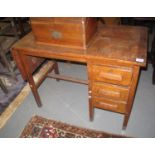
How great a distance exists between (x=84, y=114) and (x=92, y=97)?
0.49 m

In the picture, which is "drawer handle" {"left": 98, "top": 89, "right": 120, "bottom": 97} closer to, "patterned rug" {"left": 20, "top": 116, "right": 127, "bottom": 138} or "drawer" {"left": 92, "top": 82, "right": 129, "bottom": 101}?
"drawer" {"left": 92, "top": 82, "right": 129, "bottom": 101}

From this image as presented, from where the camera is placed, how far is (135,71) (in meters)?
1.09

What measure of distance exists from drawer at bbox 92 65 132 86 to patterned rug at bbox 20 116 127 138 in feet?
2.33

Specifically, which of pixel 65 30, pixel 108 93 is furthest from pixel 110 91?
pixel 65 30

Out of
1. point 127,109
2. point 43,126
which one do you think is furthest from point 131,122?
point 43,126

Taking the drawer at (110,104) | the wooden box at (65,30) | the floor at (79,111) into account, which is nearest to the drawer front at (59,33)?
the wooden box at (65,30)

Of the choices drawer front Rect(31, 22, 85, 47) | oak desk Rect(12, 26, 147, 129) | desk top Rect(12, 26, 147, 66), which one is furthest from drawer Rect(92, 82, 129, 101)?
drawer front Rect(31, 22, 85, 47)

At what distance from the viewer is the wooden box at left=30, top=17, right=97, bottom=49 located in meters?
1.14

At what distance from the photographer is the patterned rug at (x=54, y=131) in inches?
65.6

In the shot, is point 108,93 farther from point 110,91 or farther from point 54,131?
point 54,131

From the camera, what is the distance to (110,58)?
43.7 inches

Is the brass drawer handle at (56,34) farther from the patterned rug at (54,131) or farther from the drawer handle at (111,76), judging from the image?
the patterned rug at (54,131)

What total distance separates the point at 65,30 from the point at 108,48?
0.37 m

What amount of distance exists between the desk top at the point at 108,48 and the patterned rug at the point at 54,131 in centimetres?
87
